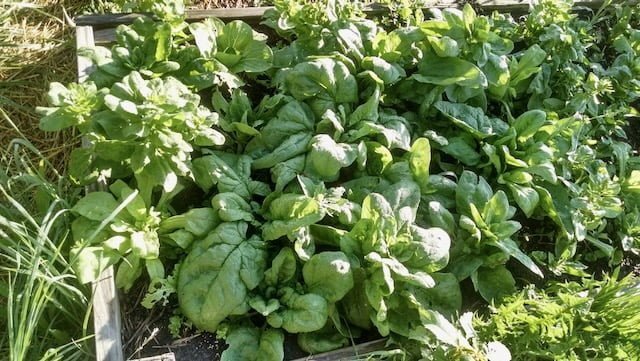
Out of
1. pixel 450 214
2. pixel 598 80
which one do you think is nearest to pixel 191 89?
pixel 450 214

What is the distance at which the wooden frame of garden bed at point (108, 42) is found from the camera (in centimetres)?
201

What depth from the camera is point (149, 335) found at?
82.7 inches

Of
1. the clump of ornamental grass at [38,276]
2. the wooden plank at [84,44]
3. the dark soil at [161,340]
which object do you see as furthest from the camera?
the wooden plank at [84,44]

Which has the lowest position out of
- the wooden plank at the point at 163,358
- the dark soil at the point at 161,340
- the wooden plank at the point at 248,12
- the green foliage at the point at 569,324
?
the dark soil at the point at 161,340

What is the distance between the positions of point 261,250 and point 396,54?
86 cm

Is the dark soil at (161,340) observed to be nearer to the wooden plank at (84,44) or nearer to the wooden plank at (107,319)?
the wooden plank at (107,319)

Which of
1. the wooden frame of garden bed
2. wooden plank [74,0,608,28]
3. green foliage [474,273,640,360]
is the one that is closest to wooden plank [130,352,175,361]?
the wooden frame of garden bed

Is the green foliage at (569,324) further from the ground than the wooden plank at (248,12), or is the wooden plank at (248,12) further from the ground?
the wooden plank at (248,12)

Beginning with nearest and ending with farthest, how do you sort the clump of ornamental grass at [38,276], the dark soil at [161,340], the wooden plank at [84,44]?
the clump of ornamental grass at [38,276] < the dark soil at [161,340] < the wooden plank at [84,44]

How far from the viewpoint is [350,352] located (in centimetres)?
212

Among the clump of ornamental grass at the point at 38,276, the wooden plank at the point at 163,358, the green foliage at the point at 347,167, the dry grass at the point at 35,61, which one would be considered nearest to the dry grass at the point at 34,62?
the dry grass at the point at 35,61

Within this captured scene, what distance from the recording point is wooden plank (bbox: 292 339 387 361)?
208 cm

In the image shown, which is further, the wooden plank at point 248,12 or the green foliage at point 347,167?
the wooden plank at point 248,12

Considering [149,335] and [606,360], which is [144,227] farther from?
[606,360]
